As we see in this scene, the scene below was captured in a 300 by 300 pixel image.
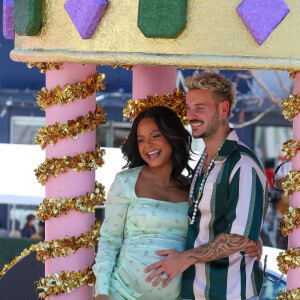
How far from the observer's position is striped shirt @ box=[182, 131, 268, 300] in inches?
125

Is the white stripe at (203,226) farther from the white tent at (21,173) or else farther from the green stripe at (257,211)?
the white tent at (21,173)

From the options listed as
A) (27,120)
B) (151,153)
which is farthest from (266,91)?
(151,153)

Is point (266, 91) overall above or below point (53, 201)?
above

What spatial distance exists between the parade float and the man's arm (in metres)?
0.23

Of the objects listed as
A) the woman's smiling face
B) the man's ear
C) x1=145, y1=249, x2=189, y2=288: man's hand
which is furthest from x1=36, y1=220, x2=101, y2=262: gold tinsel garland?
the man's ear

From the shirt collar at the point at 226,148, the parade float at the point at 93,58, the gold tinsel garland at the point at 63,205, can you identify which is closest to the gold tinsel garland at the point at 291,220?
the parade float at the point at 93,58

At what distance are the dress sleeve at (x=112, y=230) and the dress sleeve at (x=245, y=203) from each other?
0.54 meters

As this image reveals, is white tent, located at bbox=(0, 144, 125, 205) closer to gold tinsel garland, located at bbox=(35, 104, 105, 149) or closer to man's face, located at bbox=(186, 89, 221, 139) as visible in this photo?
gold tinsel garland, located at bbox=(35, 104, 105, 149)

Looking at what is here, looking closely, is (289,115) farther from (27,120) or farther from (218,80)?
(27,120)

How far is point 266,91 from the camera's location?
12.9 metres

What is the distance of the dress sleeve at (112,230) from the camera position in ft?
11.3

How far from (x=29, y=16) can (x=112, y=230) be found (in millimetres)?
1080

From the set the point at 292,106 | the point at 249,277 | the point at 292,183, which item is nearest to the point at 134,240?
the point at 249,277

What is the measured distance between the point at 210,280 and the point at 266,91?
990 centimetres
